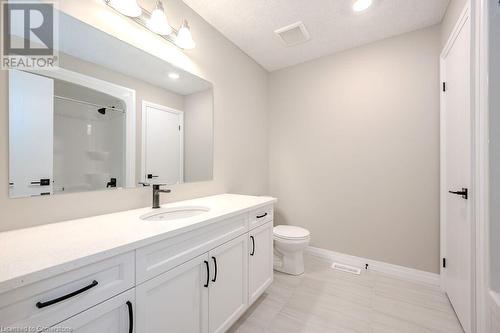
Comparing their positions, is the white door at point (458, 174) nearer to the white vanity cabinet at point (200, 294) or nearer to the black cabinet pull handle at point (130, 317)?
the white vanity cabinet at point (200, 294)

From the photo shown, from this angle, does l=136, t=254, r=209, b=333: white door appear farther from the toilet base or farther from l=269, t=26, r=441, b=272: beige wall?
l=269, t=26, r=441, b=272: beige wall

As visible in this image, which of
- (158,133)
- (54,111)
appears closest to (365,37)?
(158,133)

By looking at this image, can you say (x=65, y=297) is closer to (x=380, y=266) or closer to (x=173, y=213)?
(x=173, y=213)

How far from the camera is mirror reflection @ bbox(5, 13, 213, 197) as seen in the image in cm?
96

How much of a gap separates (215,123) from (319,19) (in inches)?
54.0

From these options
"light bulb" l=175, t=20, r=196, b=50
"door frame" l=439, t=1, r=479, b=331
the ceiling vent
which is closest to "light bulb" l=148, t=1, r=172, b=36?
"light bulb" l=175, t=20, r=196, b=50

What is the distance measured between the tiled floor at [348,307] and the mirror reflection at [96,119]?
126 cm

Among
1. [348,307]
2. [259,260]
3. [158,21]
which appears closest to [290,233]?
[259,260]

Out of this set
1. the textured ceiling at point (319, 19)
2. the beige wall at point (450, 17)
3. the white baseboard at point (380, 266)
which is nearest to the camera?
the beige wall at point (450, 17)

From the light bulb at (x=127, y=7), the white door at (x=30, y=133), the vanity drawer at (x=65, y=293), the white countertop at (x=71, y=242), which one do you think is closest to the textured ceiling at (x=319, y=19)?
the light bulb at (x=127, y=7)

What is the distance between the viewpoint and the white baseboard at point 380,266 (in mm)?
1945

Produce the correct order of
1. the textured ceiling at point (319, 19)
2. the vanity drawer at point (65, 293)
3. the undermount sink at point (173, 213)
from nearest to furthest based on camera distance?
the vanity drawer at point (65, 293), the undermount sink at point (173, 213), the textured ceiling at point (319, 19)

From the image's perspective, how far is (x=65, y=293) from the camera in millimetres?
634

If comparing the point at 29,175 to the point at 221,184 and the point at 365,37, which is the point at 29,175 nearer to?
the point at 221,184
